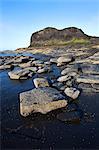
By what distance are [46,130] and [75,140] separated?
154 cm

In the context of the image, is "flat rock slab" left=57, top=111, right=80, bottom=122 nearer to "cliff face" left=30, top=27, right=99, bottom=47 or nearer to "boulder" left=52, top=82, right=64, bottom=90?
"boulder" left=52, top=82, right=64, bottom=90

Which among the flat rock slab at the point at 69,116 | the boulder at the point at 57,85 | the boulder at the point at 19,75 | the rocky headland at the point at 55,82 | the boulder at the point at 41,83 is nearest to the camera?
the flat rock slab at the point at 69,116

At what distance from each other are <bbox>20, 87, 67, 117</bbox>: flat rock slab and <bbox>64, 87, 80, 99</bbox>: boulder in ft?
4.49

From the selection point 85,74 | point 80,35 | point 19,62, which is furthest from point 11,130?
point 80,35

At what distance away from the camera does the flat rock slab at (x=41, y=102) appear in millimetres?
12125

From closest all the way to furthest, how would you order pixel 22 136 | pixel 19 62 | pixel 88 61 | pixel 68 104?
pixel 22 136 → pixel 68 104 → pixel 88 61 → pixel 19 62

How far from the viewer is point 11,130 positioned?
1120cm

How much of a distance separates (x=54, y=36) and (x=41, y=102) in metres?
42.7

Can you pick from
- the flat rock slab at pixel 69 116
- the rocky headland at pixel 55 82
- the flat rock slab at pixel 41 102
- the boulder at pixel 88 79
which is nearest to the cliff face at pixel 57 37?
the rocky headland at pixel 55 82

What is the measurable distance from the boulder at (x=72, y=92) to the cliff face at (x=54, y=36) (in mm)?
36640

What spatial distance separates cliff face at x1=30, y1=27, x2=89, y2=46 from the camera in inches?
→ 2051

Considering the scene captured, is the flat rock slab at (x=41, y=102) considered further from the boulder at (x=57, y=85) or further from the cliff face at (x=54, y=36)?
the cliff face at (x=54, y=36)

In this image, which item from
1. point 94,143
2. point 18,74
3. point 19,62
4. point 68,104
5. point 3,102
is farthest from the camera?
point 19,62

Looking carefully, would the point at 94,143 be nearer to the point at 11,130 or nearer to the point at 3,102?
the point at 11,130
